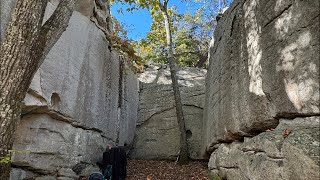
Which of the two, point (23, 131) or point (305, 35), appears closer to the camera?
point (305, 35)

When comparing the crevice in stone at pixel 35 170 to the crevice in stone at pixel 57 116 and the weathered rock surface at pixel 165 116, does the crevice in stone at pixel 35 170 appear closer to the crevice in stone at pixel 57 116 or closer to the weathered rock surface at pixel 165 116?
the crevice in stone at pixel 57 116

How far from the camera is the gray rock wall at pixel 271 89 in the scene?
3803 mm

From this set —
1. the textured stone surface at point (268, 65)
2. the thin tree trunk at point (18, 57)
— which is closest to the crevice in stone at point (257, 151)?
the textured stone surface at point (268, 65)

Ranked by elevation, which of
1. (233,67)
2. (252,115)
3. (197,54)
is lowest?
(252,115)

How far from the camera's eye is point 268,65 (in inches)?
198

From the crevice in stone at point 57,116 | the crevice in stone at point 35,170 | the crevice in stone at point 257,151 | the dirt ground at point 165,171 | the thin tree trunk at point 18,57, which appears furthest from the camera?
the dirt ground at point 165,171

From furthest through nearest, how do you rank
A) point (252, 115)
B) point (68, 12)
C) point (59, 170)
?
point (59, 170), point (252, 115), point (68, 12)

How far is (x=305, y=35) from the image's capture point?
396cm

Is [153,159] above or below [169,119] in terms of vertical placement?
below

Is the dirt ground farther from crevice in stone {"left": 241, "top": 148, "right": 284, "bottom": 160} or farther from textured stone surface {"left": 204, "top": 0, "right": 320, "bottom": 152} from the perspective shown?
crevice in stone {"left": 241, "top": 148, "right": 284, "bottom": 160}

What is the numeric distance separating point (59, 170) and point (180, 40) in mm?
14707

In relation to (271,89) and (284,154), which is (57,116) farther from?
(284,154)

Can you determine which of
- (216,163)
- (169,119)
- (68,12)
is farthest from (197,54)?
(68,12)

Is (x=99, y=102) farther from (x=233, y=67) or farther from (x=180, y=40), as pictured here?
(x=180, y=40)
